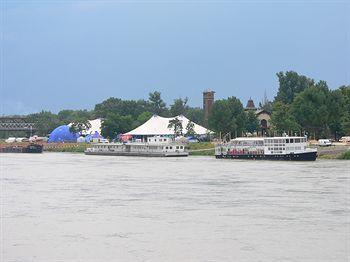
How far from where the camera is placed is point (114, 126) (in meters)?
128

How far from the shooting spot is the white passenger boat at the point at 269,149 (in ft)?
245

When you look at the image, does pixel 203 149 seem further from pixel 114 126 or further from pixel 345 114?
pixel 114 126

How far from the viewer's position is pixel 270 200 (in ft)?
121

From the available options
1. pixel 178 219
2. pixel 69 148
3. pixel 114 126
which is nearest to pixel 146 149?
pixel 69 148

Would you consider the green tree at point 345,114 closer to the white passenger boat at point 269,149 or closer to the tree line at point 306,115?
the tree line at point 306,115

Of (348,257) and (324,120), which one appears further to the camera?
(324,120)

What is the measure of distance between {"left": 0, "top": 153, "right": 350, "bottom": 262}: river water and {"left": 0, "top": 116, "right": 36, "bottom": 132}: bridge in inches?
4567

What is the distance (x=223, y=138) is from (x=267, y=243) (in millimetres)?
73815

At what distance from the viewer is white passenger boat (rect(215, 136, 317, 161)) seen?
245 feet

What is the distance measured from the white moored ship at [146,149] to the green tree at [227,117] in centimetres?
643

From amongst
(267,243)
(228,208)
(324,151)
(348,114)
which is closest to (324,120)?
(348,114)

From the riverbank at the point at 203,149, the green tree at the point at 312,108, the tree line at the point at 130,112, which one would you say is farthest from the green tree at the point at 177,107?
the green tree at the point at 312,108

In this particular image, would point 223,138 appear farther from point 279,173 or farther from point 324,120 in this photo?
point 279,173

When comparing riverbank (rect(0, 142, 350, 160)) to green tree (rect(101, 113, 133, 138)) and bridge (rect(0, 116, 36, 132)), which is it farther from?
bridge (rect(0, 116, 36, 132))
